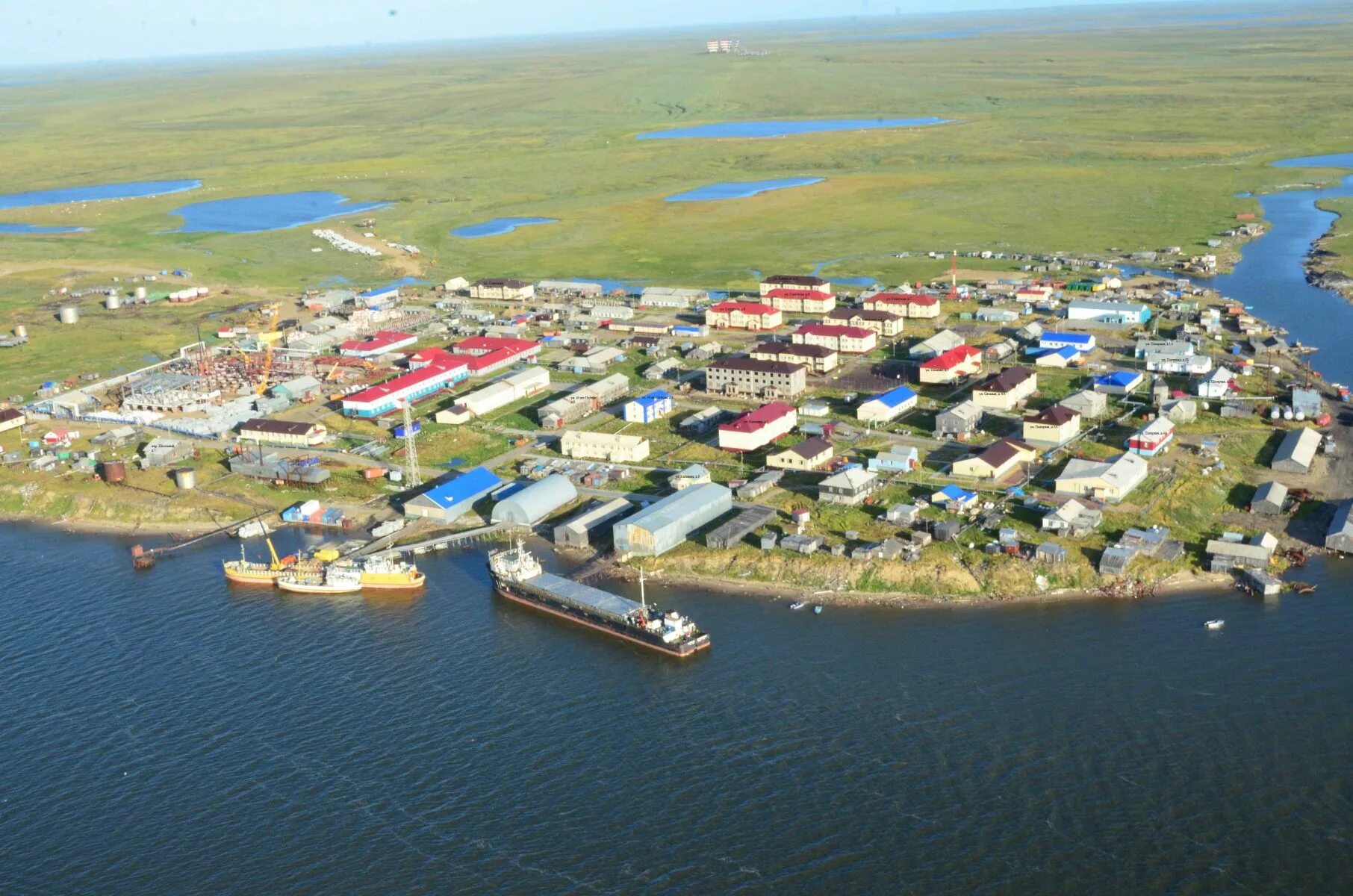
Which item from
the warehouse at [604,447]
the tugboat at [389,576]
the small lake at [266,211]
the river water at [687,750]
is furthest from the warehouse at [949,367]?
the small lake at [266,211]

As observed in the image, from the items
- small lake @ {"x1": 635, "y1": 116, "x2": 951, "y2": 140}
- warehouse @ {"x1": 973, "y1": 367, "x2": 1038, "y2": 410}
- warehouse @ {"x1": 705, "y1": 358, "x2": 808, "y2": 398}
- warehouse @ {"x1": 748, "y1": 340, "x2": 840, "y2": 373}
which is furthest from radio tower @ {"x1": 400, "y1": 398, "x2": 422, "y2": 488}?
small lake @ {"x1": 635, "y1": 116, "x2": 951, "y2": 140}

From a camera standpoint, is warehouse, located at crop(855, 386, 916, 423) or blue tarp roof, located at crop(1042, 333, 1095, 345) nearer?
warehouse, located at crop(855, 386, 916, 423)

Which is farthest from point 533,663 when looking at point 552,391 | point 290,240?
point 290,240

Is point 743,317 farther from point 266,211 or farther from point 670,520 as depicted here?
point 266,211

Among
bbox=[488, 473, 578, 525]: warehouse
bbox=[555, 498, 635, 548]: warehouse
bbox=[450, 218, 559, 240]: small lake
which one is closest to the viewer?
bbox=[555, 498, 635, 548]: warehouse

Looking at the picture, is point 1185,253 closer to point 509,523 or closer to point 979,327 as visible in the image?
point 979,327

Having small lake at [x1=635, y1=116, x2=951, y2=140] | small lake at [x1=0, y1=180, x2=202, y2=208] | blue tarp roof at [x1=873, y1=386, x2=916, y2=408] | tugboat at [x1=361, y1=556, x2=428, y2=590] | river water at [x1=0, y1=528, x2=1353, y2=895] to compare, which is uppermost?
small lake at [x1=635, y1=116, x2=951, y2=140]

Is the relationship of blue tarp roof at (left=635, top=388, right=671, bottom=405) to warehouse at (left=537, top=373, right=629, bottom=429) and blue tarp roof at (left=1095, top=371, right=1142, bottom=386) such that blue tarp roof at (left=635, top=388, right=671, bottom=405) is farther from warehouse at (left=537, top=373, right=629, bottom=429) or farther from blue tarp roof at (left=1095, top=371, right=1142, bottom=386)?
blue tarp roof at (left=1095, top=371, right=1142, bottom=386)

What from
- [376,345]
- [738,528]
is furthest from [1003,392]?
[376,345]
